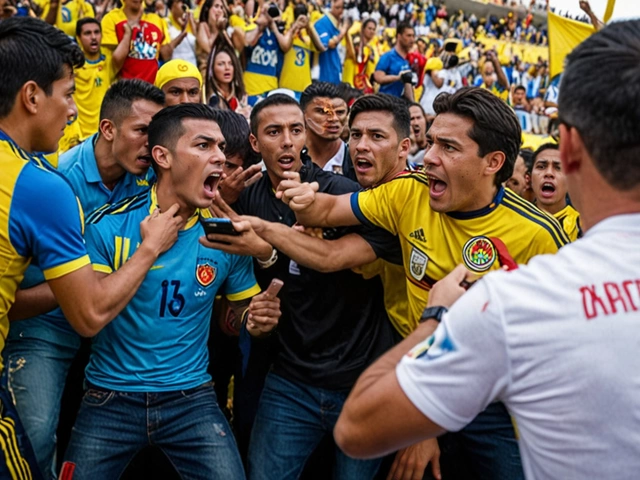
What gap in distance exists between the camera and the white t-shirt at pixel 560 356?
1301 mm

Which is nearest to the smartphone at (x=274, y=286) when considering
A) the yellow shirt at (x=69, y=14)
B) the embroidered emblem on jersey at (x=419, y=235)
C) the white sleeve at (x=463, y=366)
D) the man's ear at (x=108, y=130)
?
the embroidered emblem on jersey at (x=419, y=235)

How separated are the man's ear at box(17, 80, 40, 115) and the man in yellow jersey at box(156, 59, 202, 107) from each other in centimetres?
270

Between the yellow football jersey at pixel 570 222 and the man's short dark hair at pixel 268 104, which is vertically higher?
the man's short dark hair at pixel 268 104

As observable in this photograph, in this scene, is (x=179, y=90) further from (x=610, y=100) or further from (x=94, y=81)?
(x=610, y=100)

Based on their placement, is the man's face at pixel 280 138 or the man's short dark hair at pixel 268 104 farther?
the man's short dark hair at pixel 268 104

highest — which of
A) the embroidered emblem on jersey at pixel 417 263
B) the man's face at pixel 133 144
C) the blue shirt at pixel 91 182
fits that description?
the man's face at pixel 133 144

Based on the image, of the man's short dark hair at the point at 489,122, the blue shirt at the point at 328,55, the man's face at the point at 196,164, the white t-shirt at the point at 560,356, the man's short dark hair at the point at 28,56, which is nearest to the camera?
the white t-shirt at the point at 560,356

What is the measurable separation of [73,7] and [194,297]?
6.96 m

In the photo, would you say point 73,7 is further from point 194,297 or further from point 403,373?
point 403,373

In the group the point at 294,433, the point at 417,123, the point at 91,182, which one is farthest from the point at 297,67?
the point at 294,433

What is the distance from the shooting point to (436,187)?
3072 mm

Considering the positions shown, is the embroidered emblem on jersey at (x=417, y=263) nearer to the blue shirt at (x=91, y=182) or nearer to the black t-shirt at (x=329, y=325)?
the black t-shirt at (x=329, y=325)

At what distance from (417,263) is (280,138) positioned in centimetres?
144

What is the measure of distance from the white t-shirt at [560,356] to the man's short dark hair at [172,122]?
2383mm
